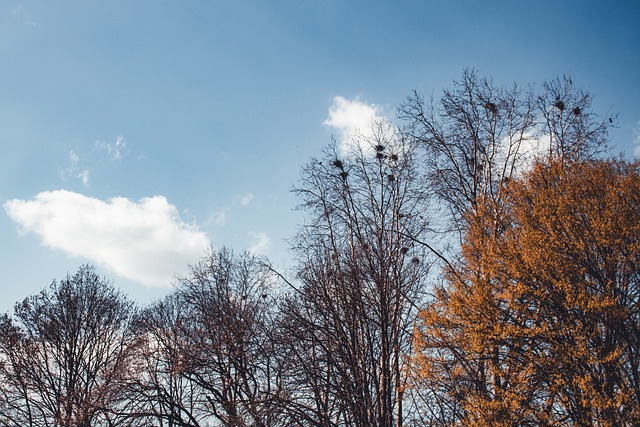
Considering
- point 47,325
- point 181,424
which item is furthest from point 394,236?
point 47,325

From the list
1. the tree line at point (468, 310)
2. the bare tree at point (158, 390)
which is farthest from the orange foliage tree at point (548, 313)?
the bare tree at point (158, 390)

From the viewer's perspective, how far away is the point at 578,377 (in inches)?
405

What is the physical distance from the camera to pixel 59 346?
2228 centimetres

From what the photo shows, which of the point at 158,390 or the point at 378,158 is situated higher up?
the point at 378,158

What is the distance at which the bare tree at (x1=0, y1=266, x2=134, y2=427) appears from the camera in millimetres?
20875

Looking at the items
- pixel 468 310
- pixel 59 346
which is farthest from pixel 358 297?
pixel 59 346

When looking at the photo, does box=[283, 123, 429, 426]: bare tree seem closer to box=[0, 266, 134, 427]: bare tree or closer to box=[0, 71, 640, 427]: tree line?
box=[0, 71, 640, 427]: tree line

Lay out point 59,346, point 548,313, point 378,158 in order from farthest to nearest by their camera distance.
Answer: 1. point 59,346
2. point 378,158
3. point 548,313

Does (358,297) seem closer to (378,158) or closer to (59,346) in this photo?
(378,158)

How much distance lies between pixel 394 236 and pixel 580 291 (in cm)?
528

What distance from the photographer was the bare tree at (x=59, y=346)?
2088cm

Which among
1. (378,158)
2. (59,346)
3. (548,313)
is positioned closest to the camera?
(548,313)

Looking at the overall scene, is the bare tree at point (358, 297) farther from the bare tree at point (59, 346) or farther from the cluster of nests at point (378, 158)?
the bare tree at point (59, 346)

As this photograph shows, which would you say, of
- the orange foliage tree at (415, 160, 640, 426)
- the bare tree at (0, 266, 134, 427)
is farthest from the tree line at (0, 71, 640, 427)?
the bare tree at (0, 266, 134, 427)
